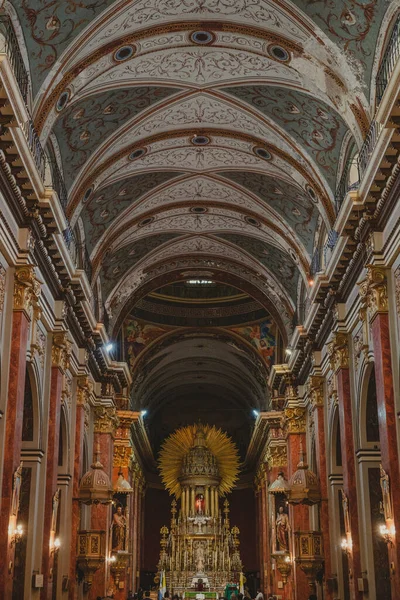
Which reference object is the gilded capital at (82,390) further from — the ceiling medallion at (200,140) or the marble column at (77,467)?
the ceiling medallion at (200,140)

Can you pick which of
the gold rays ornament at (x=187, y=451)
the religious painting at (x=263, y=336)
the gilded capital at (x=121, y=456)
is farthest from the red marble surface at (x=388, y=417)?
the gold rays ornament at (x=187, y=451)

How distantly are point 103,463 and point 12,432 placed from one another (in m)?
9.98

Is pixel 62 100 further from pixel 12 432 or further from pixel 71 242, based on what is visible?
pixel 12 432

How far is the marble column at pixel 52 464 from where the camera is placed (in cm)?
1410

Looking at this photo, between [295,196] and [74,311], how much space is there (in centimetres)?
561

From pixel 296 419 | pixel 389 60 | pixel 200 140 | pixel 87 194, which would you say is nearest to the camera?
pixel 389 60

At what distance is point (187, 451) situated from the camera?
1465 inches

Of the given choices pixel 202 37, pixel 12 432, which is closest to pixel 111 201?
pixel 202 37

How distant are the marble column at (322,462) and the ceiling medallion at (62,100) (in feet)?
28.2

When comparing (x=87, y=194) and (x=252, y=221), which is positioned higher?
(x=252, y=221)

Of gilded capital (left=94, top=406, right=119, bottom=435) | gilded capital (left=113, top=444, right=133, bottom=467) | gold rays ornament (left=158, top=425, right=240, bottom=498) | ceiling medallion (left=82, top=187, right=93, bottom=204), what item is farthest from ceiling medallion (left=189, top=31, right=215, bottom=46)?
gold rays ornament (left=158, top=425, right=240, bottom=498)

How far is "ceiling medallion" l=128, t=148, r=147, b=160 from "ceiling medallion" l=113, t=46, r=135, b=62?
3205mm

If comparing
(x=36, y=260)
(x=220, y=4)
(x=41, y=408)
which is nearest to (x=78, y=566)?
(x=41, y=408)

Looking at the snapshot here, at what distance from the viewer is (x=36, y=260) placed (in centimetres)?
1341
